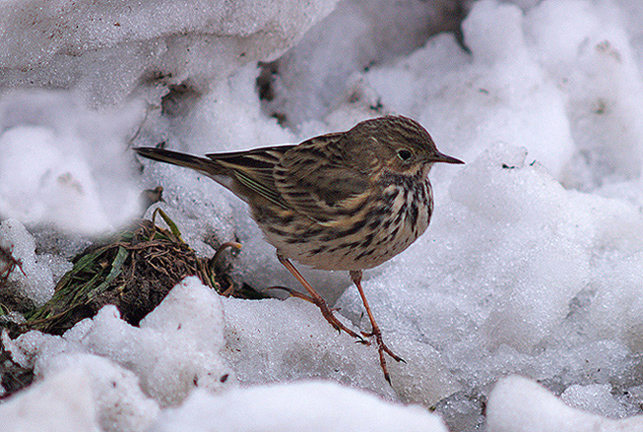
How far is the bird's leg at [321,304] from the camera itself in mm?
3566

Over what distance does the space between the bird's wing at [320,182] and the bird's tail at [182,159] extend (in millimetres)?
375

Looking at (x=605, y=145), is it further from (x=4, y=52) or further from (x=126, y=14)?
(x=4, y=52)

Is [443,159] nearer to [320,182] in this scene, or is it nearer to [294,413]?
[320,182]

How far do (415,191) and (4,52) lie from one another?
2211 mm

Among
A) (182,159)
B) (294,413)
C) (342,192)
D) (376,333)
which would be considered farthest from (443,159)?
(294,413)

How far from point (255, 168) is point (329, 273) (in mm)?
837

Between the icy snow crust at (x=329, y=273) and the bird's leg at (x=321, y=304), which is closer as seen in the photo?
the icy snow crust at (x=329, y=273)

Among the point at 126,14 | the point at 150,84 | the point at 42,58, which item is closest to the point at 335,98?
the point at 150,84

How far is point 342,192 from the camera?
3.62 metres

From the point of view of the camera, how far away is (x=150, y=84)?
4.16 meters

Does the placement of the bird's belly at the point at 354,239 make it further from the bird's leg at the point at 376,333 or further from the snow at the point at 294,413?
the snow at the point at 294,413

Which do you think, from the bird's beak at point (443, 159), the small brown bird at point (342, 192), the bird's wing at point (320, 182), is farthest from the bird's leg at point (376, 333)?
the bird's beak at point (443, 159)

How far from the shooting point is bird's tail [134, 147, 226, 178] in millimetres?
3904

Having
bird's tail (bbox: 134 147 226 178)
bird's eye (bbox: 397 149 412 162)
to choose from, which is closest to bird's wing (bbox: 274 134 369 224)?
bird's eye (bbox: 397 149 412 162)
